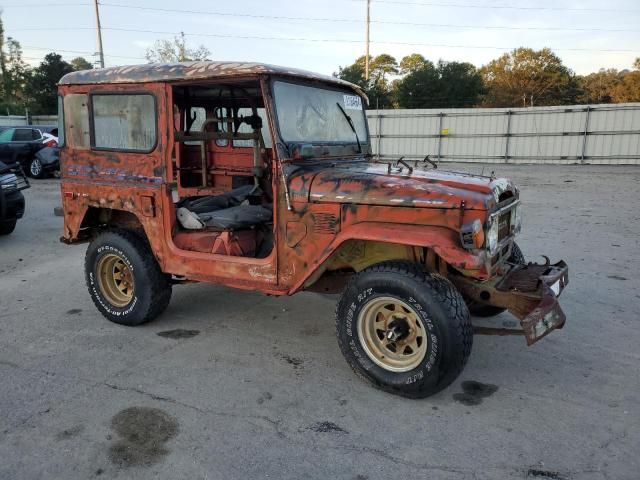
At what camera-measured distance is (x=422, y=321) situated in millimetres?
3285

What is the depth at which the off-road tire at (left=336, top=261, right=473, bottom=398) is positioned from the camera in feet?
10.5

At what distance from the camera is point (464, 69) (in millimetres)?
39656

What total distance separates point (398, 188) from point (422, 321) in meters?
0.87

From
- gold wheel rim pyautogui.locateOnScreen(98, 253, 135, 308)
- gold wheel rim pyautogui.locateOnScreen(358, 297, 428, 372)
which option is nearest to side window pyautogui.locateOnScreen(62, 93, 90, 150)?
gold wheel rim pyautogui.locateOnScreen(98, 253, 135, 308)

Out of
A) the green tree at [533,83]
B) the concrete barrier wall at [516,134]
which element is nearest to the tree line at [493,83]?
the green tree at [533,83]

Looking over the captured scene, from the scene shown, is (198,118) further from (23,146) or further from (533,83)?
(533,83)

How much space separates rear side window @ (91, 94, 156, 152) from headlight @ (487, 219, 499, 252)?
9.02ft

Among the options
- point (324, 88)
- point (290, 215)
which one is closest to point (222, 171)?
point (324, 88)

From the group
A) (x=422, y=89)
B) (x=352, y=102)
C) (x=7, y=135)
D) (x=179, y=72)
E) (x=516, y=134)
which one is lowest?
(x=7, y=135)

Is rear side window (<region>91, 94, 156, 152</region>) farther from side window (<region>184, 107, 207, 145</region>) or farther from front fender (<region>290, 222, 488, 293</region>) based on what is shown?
front fender (<region>290, 222, 488, 293</region>)

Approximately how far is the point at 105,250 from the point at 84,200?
20.5 inches

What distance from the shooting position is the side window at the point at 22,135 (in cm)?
1659

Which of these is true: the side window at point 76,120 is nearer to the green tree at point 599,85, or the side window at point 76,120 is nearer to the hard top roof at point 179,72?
the hard top roof at point 179,72

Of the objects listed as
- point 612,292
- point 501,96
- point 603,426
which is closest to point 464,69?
point 501,96
